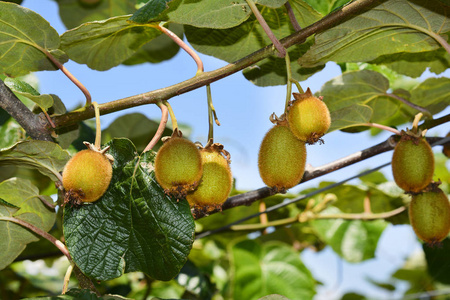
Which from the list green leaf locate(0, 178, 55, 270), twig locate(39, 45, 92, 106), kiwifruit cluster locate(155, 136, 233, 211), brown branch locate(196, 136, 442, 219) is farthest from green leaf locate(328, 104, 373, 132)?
green leaf locate(0, 178, 55, 270)

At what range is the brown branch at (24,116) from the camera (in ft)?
3.50

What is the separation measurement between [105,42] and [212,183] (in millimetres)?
560

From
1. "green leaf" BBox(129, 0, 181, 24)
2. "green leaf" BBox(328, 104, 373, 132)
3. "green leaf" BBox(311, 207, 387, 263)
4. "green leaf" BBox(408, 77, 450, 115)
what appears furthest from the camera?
"green leaf" BBox(311, 207, 387, 263)

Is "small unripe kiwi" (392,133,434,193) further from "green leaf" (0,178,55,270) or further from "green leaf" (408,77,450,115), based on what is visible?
"green leaf" (0,178,55,270)

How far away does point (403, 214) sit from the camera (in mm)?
1846

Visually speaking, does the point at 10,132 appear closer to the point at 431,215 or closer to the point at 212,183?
the point at 212,183

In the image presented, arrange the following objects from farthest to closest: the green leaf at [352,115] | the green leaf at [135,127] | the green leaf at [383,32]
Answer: the green leaf at [135,127] → the green leaf at [352,115] → the green leaf at [383,32]

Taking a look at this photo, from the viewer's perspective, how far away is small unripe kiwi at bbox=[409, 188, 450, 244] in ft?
4.17

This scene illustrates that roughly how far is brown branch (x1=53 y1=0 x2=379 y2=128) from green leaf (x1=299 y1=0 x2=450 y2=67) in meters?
0.10

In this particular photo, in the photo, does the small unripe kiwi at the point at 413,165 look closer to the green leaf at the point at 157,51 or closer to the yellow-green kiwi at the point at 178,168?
the yellow-green kiwi at the point at 178,168

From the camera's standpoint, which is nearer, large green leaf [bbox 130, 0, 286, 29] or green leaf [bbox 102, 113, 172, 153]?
large green leaf [bbox 130, 0, 286, 29]

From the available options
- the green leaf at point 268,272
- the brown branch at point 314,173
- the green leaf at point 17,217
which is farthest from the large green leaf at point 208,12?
the green leaf at point 268,272

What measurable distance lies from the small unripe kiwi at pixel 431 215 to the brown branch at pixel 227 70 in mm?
582

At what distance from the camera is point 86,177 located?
0.89 meters
